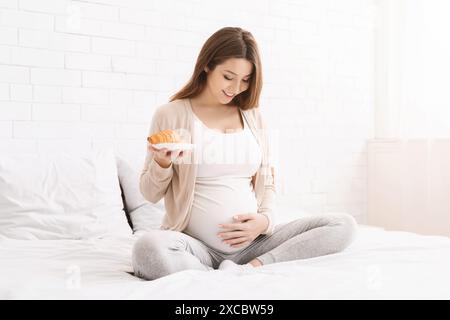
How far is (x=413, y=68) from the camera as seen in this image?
315cm

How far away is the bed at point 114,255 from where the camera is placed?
49.5 inches

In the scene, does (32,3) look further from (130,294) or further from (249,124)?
(130,294)

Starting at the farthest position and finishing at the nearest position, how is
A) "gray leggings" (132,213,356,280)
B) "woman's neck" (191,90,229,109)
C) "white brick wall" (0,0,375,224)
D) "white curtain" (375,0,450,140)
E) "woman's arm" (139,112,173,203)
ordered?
"white curtain" (375,0,450,140) < "white brick wall" (0,0,375,224) < "woman's neck" (191,90,229,109) < "woman's arm" (139,112,173,203) < "gray leggings" (132,213,356,280)

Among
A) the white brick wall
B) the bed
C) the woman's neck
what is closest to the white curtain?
the white brick wall

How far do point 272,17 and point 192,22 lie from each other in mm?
503

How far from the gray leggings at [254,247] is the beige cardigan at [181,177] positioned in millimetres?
66

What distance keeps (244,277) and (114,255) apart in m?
0.56

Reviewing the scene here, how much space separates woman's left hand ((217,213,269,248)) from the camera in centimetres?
164

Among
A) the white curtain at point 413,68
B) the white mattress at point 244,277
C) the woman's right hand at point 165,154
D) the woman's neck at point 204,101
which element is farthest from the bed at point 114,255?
the white curtain at point 413,68

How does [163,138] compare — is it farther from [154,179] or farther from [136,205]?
[136,205]

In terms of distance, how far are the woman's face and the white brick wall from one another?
1014 millimetres

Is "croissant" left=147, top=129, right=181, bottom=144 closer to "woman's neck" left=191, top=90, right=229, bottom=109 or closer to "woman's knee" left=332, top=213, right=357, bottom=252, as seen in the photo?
"woman's neck" left=191, top=90, right=229, bottom=109

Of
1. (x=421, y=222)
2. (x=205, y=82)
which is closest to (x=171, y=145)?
(x=205, y=82)

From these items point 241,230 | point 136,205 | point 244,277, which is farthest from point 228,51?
point 136,205
